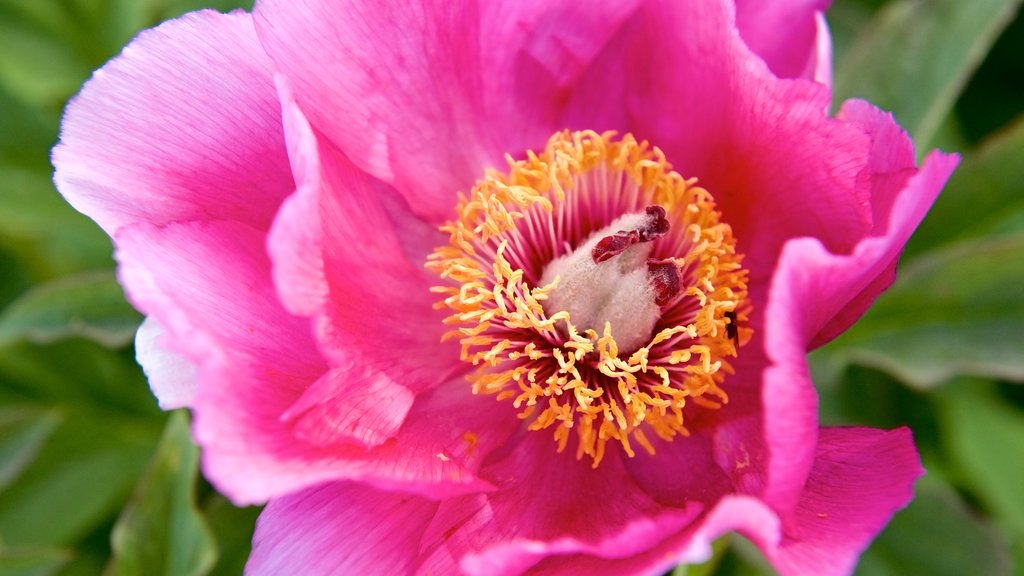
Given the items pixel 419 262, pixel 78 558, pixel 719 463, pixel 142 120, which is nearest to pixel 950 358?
pixel 719 463

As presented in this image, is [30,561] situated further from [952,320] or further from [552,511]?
[952,320]

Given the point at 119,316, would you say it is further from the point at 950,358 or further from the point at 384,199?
the point at 950,358

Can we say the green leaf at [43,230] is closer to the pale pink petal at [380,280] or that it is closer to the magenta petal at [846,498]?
the pale pink petal at [380,280]

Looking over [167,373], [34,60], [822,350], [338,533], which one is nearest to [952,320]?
[822,350]

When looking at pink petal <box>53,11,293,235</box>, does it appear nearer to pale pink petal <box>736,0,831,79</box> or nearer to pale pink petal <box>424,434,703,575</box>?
pale pink petal <box>424,434,703,575</box>

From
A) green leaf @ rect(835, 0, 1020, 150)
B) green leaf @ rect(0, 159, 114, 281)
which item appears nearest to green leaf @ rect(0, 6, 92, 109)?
green leaf @ rect(0, 159, 114, 281)

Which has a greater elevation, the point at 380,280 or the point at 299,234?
the point at 299,234
